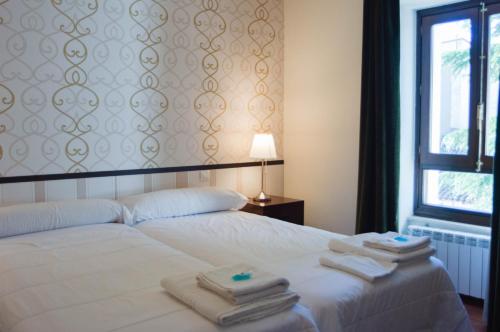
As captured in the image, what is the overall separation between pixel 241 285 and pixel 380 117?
7.29 feet

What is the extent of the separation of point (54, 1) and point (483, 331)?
11.6 ft

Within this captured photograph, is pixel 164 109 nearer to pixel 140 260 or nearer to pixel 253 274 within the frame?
pixel 140 260

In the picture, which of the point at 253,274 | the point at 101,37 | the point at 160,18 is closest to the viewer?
the point at 253,274

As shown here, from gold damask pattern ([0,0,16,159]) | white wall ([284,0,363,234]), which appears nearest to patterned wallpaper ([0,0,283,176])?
gold damask pattern ([0,0,16,159])

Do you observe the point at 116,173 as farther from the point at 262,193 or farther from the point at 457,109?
the point at 457,109

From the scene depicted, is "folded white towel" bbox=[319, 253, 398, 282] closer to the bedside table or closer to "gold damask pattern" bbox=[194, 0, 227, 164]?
the bedside table

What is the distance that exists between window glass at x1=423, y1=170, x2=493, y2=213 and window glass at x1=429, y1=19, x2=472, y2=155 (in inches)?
7.7

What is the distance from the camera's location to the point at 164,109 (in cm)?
356

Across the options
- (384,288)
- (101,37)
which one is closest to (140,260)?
(384,288)

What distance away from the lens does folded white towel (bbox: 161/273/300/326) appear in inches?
58.5

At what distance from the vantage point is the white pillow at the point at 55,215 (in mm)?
2574

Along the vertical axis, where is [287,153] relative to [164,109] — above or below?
below

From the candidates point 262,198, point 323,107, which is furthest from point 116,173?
point 323,107

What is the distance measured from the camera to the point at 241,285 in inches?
62.8
